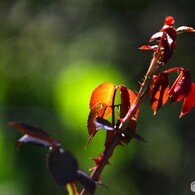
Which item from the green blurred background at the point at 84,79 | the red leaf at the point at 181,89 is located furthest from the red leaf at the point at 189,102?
the green blurred background at the point at 84,79

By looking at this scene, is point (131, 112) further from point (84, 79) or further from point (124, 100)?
point (84, 79)

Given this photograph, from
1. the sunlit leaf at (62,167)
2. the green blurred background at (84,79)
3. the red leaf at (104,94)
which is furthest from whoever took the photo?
Result: the green blurred background at (84,79)

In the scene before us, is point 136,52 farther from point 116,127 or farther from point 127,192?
point 116,127

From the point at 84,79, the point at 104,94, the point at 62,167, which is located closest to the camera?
the point at 62,167

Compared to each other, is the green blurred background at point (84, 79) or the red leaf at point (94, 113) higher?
the red leaf at point (94, 113)

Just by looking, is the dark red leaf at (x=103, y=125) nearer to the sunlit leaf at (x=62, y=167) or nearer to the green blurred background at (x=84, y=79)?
the sunlit leaf at (x=62, y=167)

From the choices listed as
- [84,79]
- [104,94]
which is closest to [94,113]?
[104,94]
